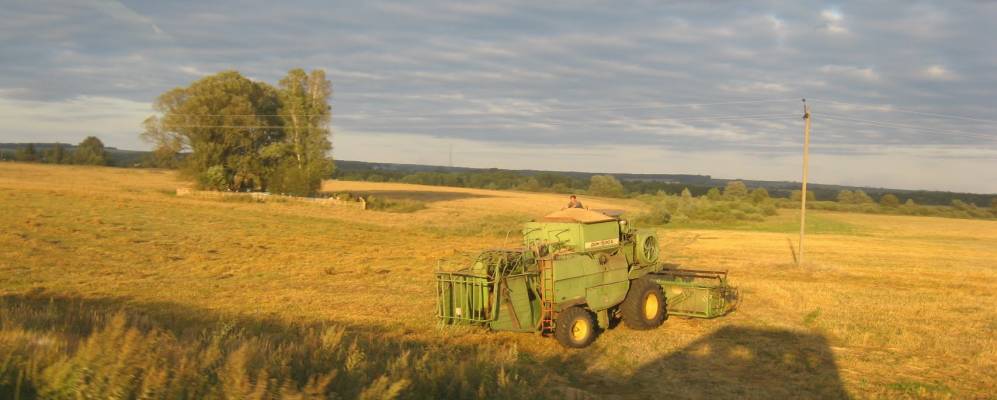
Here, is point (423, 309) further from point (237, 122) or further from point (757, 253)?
point (237, 122)

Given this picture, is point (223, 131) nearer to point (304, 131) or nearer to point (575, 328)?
point (304, 131)

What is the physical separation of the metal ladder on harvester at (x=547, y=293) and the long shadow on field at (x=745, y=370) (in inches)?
71.1

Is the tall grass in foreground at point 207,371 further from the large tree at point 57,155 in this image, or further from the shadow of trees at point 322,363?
the large tree at point 57,155

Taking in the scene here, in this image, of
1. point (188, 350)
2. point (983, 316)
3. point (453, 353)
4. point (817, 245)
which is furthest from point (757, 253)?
point (188, 350)

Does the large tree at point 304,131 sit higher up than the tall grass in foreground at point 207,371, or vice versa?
the large tree at point 304,131

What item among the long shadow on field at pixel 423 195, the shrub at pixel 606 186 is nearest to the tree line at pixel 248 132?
the long shadow on field at pixel 423 195

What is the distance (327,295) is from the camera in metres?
17.9

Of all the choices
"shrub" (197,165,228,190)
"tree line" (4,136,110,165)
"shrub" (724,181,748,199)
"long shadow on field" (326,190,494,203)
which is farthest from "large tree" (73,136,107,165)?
"shrub" (724,181,748,199)

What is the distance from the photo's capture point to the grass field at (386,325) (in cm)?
690

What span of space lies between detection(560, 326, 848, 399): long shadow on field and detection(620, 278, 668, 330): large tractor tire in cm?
117

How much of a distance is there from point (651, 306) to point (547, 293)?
10.0ft

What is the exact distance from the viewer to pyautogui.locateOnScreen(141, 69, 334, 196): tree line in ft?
167

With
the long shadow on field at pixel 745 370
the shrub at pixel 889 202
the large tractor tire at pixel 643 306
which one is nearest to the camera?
the long shadow on field at pixel 745 370

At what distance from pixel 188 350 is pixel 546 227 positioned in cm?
784
